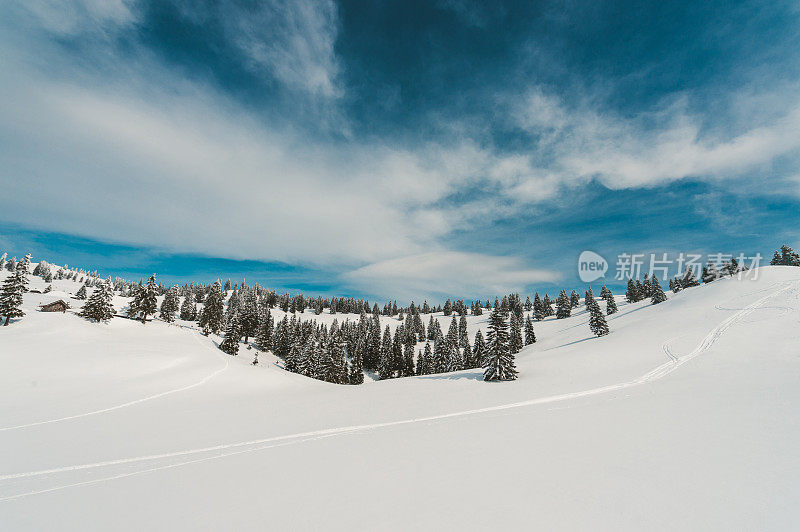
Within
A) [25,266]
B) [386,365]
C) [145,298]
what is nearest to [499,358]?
[386,365]

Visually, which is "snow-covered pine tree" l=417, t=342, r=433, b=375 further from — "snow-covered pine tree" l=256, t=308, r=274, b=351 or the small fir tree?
the small fir tree

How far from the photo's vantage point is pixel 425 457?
326 inches

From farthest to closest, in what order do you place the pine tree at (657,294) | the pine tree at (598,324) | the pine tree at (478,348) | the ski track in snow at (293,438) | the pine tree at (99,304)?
the pine tree at (657,294) → the pine tree at (478,348) → the pine tree at (598,324) → the pine tree at (99,304) → the ski track in snow at (293,438)

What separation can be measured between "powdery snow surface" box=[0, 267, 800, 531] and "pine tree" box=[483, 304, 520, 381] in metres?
10.4

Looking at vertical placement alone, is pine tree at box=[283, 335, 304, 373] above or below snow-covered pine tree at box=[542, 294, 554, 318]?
below

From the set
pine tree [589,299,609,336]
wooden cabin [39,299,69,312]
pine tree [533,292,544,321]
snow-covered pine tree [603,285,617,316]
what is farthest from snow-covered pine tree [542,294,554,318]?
wooden cabin [39,299,69,312]

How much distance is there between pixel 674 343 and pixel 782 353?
1102 centimetres

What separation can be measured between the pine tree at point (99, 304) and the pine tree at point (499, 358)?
62.0 meters

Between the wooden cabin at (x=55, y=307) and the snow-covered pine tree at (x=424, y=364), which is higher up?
the wooden cabin at (x=55, y=307)

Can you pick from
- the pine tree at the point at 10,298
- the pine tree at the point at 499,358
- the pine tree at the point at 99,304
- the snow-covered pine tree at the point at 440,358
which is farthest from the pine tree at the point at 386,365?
the pine tree at the point at 10,298

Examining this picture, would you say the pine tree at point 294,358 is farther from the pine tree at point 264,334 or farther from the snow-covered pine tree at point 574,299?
the snow-covered pine tree at point 574,299

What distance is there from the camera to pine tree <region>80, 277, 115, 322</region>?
4988 centimetres

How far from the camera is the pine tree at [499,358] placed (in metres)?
31.0

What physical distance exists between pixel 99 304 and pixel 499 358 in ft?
210
